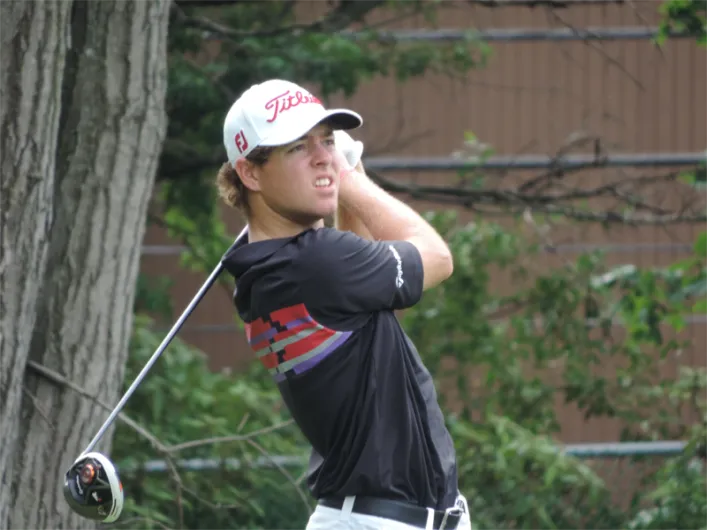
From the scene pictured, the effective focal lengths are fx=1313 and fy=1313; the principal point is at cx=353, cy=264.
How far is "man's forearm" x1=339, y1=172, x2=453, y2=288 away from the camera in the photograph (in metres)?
3.45

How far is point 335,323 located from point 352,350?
0.08m

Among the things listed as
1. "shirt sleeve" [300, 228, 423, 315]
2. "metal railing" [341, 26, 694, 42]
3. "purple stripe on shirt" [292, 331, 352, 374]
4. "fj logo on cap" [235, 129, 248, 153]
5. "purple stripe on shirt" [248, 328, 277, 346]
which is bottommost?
"purple stripe on shirt" [292, 331, 352, 374]

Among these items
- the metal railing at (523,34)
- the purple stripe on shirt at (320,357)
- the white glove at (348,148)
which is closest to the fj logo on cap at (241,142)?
the white glove at (348,148)

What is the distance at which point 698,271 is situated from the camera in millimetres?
6234

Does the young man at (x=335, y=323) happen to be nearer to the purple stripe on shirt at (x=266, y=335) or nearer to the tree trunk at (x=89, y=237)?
the purple stripe on shirt at (x=266, y=335)

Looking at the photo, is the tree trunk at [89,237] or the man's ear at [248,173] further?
the tree trunk at [89,237]

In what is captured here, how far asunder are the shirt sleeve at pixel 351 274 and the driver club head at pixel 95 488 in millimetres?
770

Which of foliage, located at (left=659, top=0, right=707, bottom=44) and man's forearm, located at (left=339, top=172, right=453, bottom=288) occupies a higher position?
foliage, located at (left=659, top=0, right=707, bottom=44)

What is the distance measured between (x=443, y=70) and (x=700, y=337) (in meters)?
5.14

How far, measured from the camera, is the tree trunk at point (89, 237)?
169 inches

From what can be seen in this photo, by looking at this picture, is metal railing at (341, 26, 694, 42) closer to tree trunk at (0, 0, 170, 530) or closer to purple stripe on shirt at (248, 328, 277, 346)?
tree trunk at (0, 0, 170, 530)

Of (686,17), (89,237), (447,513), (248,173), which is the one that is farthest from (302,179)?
(686,17)

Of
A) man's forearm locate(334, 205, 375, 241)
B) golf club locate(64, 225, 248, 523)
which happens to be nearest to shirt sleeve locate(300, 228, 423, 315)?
golf club locate(64, 225, 248, 523)

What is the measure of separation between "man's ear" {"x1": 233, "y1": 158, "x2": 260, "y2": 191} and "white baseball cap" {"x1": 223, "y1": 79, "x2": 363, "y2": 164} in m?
0.02
